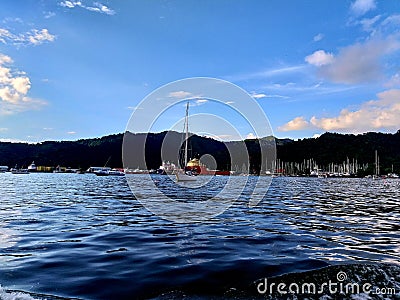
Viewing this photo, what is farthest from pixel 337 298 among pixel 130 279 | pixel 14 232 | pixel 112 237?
pixel 14 232

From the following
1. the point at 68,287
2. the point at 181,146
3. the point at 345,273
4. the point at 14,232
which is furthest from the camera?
the point at 181,146

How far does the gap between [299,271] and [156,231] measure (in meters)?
7.70

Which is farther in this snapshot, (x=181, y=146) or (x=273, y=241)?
(x=181, y=146)

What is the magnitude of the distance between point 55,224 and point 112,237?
16.2 feet

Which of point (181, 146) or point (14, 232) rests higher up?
point (181, 146)

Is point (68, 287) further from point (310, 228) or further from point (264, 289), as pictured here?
point (310, 228)

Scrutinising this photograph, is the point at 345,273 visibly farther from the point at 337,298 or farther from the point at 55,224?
the point at 55,224

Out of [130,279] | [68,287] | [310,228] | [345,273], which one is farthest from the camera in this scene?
[310,228]

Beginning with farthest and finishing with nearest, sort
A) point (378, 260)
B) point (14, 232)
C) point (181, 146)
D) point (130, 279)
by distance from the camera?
point (181, 146) → point (14, 232) → point (378, 260) → point (130, 279)

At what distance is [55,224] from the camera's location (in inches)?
651

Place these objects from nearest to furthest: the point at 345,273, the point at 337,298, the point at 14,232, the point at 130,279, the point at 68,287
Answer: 1. the point at 337,298
2. the point at 68,287
3. the point at 130,279
4. the point at 345,273
5. the point at 14,232

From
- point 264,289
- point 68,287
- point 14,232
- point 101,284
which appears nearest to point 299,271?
point 264,289

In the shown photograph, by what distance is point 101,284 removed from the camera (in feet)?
25.7

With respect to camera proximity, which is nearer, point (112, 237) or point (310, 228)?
point (112, 237)
